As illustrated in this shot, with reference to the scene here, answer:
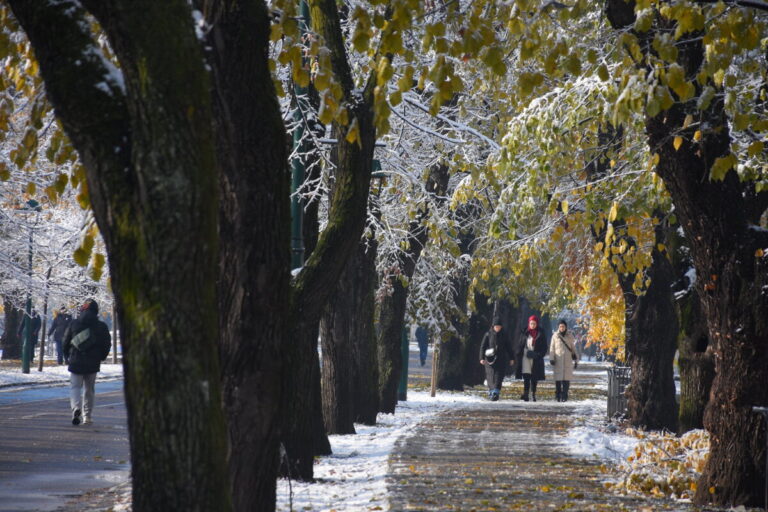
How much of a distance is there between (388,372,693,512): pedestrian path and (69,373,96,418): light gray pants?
4.92 meters

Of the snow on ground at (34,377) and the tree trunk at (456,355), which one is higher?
the tree trunk at (456,355)

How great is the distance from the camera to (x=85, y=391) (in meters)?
18.4

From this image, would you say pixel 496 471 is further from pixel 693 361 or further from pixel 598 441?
pixel 598 441

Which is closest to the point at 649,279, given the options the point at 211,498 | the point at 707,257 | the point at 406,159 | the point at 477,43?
the point at 406,159

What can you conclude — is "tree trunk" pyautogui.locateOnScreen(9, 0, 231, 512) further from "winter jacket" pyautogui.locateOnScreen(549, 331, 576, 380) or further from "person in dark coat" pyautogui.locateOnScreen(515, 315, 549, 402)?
"person in dark coat" pyautogui.locateOnScreen(515, 315, 549, 402)

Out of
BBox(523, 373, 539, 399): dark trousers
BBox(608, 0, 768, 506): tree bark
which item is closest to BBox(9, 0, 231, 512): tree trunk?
BBox(608, 0, 768, 506): tree bark

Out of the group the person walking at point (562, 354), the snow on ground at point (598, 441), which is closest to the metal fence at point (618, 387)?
the snow on ground at point (598, 441)

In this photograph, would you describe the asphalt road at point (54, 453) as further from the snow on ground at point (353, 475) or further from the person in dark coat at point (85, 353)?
the snow on ground at point (353, 475)

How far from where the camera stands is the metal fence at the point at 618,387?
2100cm

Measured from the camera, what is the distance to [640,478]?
476 inches

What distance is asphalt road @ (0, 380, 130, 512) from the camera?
11500 mm

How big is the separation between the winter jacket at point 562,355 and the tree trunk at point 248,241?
21.6m

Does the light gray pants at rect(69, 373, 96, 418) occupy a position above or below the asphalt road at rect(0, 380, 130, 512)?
above

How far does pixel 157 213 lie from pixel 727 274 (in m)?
6.47
